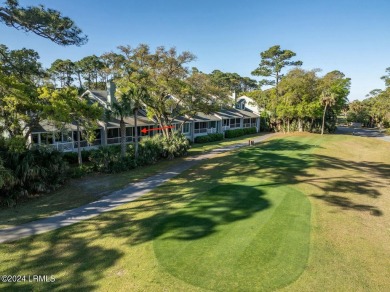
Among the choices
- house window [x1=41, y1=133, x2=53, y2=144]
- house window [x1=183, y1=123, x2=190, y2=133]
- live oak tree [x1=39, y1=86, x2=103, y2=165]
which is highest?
live oak tree [x1=39, y1=86, x2=103, y2=165]

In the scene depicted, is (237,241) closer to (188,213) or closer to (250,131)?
(188,213)

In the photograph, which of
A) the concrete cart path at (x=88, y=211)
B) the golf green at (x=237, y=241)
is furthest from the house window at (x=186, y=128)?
the golf green at (x=237, y=241)

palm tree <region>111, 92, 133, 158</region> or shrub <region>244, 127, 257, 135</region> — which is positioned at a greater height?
palm tree <region>111, 92, 133, 158</region>

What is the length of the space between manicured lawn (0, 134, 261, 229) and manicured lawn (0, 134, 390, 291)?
2635mm

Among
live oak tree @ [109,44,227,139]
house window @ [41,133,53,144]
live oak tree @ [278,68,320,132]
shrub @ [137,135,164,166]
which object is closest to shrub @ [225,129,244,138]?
live oak tree @ [278,68,320,132]

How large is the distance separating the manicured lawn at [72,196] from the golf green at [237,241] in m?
6.03

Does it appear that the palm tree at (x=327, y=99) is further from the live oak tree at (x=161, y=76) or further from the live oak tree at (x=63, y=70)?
the live oak tree at (x=63, y=70)

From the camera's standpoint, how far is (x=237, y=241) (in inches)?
388

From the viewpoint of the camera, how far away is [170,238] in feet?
33.0

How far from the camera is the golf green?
7859 mm

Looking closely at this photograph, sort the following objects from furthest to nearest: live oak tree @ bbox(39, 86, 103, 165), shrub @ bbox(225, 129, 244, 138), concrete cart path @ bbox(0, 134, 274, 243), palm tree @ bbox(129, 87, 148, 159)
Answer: shrub @ bbox(225, 129, 244, 138), palm tree @ bbox(129, 87, 148, 159), live oak tree @ bbox(39, 86, 103, 165), concrete cart path @ bbox(0, 134, 274, 243)

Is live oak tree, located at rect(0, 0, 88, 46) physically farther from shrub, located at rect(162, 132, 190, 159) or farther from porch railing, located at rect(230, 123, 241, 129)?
porch railing, located at rect(230, 123, 241, 129)

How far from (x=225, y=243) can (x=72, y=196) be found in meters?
10.3

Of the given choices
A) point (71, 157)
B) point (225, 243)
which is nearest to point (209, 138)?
point (71, 157)
